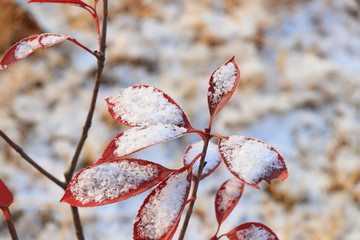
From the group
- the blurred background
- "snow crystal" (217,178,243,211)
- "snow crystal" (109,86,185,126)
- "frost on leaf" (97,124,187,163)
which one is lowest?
"frost on leaf" (97,124,187,163)

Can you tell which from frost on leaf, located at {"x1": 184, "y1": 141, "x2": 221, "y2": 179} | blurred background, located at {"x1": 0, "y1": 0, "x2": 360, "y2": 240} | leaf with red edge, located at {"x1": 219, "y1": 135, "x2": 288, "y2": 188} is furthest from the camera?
blurred background, located at {"x1": 0, "y1": 0, "x2": 360, "y2": 240}

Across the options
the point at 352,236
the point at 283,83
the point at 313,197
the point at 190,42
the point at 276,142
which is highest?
the point at 190,42

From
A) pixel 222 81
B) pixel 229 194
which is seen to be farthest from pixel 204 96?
pixel 222 81

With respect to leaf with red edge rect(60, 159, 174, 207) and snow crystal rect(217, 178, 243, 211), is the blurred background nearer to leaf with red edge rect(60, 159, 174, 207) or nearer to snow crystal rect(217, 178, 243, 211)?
snow crystal rect(217, 178, 243, 211)

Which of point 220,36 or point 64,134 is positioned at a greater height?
point 220,36

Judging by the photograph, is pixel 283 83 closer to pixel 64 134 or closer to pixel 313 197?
pixel 313 197

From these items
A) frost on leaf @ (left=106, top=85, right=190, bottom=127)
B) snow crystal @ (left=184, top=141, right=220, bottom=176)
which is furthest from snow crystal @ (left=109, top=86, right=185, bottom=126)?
snow crystal @ (left=184, top=141, right=220, bottom=176)

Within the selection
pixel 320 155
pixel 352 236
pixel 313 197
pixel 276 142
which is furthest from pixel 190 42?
pixel 352 236
